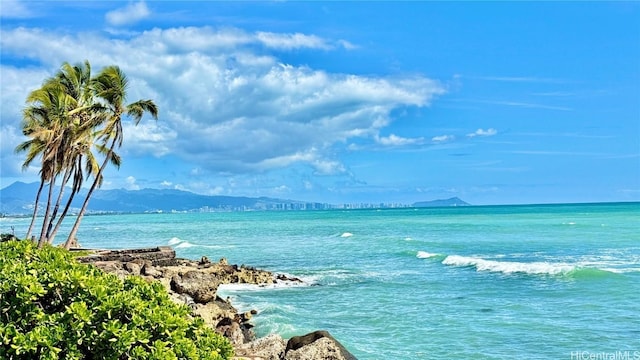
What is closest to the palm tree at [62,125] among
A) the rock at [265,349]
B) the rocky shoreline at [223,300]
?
the rocky shoreline at [223,300]

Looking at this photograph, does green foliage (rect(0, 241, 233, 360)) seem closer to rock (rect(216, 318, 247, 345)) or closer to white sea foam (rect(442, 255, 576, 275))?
rock (rect(216, 318, 247, 345))

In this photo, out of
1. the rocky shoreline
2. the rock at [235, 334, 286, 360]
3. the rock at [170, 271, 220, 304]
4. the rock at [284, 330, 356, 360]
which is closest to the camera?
the rock at [284, 330, 356, 360]

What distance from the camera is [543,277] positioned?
25031mm

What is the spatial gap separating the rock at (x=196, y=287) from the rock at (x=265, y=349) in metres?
5.94

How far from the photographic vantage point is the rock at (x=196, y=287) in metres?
16.2

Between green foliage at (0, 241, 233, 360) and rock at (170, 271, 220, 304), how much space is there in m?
10.3

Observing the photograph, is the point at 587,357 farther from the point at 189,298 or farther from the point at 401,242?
the point at 401,242

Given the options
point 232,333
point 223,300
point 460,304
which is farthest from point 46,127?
point 460,304

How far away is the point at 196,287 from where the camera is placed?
16391 millimetres

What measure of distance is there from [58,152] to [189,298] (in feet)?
36.4

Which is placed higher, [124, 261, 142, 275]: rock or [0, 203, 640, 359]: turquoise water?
[124, 261, 142, 275]: rock

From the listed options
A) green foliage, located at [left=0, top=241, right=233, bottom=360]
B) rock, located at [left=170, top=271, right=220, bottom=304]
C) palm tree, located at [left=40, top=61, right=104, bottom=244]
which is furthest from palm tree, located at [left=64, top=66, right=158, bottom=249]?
green foliage, located at [left=0, top=241, right=233, bottom=360]

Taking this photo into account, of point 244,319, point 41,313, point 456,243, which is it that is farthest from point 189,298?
point 456,243

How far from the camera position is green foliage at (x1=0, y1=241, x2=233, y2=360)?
5.08m
